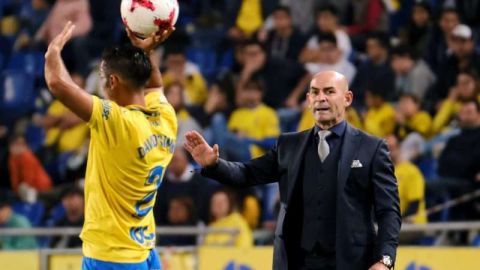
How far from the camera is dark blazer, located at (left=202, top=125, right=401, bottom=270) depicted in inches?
241

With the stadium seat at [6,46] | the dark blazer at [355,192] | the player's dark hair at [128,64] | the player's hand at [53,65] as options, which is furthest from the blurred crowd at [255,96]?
the player's hand at [53,65]

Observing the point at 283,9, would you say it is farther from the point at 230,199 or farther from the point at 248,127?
the point at 230,199

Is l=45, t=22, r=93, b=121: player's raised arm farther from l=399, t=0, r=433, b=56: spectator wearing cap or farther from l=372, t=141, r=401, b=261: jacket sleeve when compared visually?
l=399, t=0, r=433, b=56: spectator wearing cap

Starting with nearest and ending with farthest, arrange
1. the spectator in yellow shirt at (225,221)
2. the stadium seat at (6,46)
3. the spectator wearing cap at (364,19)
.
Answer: the spectator in yellow shirt at (225,221), the spectator wearing cap at (364,19), the stadium seat at (6,46)

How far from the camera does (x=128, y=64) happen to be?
19.6ft

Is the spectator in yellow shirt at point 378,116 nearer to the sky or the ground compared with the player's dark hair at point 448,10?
nearer to the ground

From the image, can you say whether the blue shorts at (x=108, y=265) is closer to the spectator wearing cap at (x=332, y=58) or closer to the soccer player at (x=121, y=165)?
the soccer player at (x=121, y=165)

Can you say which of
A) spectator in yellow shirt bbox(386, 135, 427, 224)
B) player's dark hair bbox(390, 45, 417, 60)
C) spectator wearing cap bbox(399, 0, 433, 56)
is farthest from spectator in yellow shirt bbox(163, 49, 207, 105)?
spectator in yellow shirt bbox(386, 135, 427, 224)

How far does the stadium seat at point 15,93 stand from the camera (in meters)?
16.5

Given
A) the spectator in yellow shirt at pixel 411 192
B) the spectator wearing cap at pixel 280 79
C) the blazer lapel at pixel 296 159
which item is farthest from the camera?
the spectator wearing cap at pixel 280 79

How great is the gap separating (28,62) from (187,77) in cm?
337

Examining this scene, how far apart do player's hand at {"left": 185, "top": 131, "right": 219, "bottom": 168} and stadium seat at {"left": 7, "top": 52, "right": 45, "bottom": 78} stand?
1101 cm

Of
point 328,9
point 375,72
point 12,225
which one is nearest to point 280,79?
point 328,9

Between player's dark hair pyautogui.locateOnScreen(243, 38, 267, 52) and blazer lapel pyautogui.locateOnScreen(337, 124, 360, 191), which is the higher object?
player's dark hair pyautogui.locateOnScreen(243, 38, 267, 52)
